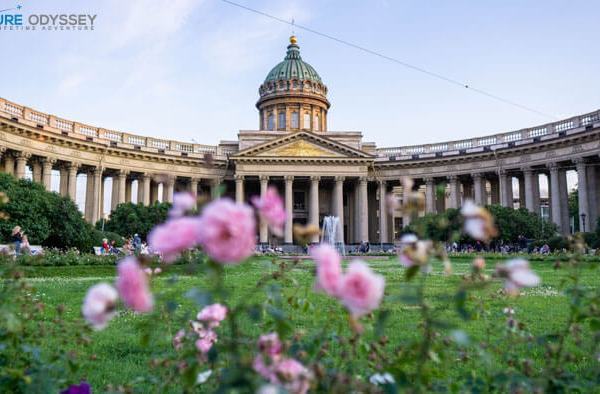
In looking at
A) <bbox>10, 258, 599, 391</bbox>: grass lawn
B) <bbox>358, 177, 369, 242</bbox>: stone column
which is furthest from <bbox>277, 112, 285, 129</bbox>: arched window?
<bbox>10, 258, 599, 391</bbox>: grass lawn

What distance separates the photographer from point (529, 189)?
48844 millimetres

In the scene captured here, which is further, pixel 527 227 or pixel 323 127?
pixel 323 127

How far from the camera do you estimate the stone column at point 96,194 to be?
48.0m

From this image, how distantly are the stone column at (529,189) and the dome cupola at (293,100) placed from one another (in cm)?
2797

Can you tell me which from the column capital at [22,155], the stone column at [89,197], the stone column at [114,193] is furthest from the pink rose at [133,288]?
the stone column at [114,193]

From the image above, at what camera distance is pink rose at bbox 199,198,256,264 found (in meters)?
1.57

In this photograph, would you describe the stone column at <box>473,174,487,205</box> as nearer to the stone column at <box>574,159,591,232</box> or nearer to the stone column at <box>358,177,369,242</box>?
the stone column at <box>574,159,591,232</box>

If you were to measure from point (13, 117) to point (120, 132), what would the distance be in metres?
12.8

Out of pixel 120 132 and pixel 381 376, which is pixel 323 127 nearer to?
pixel 120 132

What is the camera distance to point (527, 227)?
135 ft

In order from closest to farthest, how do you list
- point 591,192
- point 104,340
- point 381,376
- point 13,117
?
point 381,376 < point 104,340 < point 13,117 < point 591,192

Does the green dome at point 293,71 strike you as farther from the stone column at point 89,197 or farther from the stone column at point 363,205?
the stone column at point 89,197

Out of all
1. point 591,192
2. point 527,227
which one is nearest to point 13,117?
point 527,227

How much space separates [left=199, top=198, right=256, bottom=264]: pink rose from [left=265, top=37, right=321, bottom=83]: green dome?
70303mm
